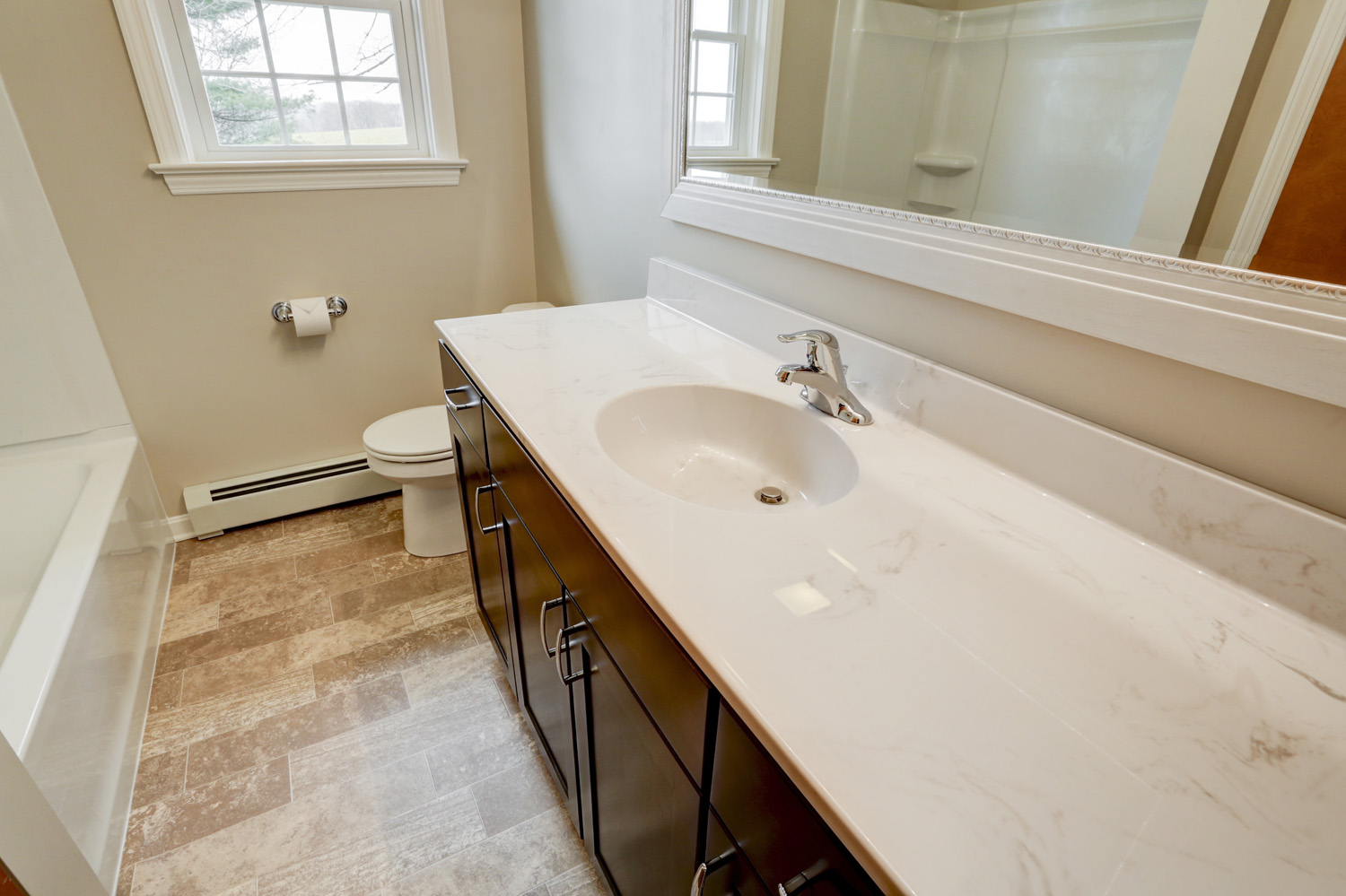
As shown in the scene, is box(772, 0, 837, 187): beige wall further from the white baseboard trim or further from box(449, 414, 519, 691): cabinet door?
the white baseboard trim

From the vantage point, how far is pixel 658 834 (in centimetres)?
84

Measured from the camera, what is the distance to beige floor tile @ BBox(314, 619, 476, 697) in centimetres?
170

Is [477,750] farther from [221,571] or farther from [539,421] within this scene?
[221,571]

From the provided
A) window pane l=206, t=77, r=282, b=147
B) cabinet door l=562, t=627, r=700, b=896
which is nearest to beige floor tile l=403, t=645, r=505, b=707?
cabinet door l=562, t=627, r=700, b=896

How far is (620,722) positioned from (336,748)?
1.00m

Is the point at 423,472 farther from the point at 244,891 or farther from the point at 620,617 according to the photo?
the point at 620,617

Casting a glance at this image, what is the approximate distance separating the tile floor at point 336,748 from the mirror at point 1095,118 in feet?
4.52

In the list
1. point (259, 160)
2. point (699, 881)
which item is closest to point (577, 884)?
point (699, 881)

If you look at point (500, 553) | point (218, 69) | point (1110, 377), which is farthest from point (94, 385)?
point (1110, 377)

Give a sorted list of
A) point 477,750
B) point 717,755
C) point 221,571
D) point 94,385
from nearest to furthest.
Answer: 1. point 717,755
2. point 477,750
3. point 94,385
4. point 221,571

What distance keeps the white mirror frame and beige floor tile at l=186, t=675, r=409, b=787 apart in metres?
1.44

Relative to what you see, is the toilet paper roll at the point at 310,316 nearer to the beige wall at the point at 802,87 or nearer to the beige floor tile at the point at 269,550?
the beige floor tile at the point at 269,550

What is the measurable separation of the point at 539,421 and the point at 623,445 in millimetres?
147

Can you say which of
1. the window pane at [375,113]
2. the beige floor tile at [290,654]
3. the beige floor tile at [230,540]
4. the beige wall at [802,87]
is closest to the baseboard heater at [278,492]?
the beige floor tile at [230,540]
